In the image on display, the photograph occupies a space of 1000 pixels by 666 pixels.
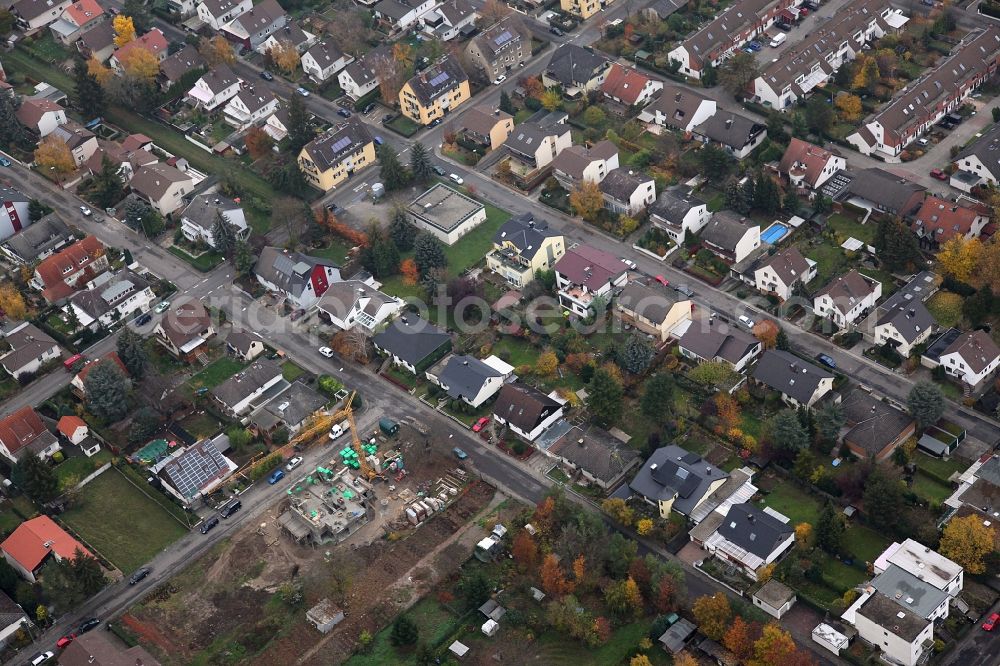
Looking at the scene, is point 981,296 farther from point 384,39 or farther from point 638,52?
point 384,39

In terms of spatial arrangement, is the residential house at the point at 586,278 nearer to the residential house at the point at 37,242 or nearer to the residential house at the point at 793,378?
the residential house at the point at 793,378

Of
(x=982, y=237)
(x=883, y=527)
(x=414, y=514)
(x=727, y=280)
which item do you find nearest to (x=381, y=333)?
(x=414, y=514)

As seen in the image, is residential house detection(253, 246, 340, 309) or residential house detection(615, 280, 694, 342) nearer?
residential house detection(615, 280, 694, 342)

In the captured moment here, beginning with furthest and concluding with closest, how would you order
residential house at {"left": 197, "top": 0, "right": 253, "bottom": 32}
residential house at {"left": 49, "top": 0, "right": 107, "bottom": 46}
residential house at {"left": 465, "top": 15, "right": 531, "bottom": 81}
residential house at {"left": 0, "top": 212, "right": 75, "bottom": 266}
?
residential house at {"left": 49, "top": 0, "right": 107, "bottom": 46} → residential house at {"left": 197, "top": 0, "right": 253, "bottom": 32} → residential house at {"left": 465, "top": 15, "right": 531, "bottom": 81} → residential house at {"left": 0, "top": 212, "right": 75, "bottom": 266}

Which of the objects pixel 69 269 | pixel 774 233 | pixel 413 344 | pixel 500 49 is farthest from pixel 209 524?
pixel 500 49

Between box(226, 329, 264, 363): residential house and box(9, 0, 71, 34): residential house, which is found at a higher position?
box(9, 0, 71, 34): residential house

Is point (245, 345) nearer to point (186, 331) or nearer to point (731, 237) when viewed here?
point (186, 331)

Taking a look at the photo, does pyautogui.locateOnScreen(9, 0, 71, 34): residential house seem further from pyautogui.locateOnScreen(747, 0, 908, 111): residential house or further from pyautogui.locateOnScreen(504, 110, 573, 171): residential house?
pyautogui.locateOnScreen(747, 0, 908, 111): residential house

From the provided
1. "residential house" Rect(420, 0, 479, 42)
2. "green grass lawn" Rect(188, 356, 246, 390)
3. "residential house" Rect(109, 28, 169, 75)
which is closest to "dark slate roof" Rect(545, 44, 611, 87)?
"residential house" Rect(420, 0, 479, 42)
